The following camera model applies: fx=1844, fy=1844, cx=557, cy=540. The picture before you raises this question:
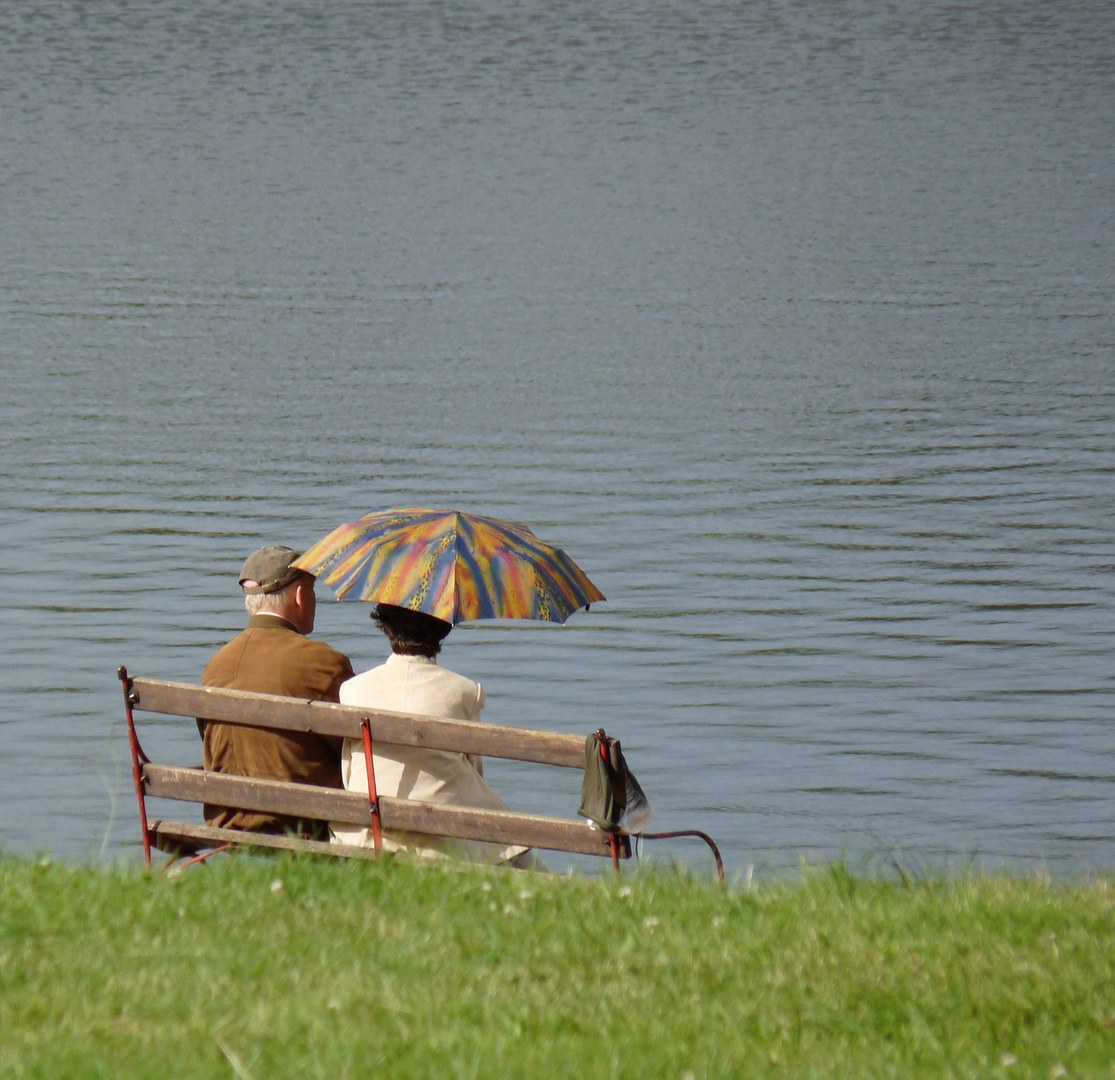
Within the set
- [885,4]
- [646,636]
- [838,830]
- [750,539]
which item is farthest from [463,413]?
[885,4]

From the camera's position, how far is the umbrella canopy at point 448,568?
5965mm

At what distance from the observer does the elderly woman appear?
18.7 feet

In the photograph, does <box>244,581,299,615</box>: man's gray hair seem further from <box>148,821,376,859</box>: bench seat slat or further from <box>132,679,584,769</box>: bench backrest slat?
<box>148,821,376,859</box>: bench seat slat

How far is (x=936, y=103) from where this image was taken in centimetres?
4594

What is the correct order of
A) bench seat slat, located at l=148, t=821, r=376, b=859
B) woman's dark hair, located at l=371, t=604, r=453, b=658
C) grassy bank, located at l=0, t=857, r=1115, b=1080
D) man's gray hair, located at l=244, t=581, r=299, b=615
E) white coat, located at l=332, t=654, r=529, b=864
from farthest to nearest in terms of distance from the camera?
man's gray hair, located at l=244, t=581, r=299, b=615
woman's dark hair, located at l=371, t=604, r=453, b=658
white coat, located at l=332, t=654, r=529, b=864
bench seat slat, located at l=148, t=821, r=376, b=859
grassy bank, located at l=0, t=857, r=1115, b=1080

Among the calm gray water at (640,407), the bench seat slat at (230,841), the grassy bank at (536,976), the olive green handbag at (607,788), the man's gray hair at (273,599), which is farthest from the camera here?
the calm gray water at (640,407)

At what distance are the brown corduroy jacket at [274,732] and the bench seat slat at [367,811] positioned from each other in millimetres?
260

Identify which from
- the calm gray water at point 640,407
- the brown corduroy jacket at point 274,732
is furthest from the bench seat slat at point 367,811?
the calm gray water at point 640,407

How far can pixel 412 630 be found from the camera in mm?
5930

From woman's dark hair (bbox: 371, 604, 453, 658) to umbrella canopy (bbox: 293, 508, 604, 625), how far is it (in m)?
0.05

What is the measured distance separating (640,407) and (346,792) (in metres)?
14.5

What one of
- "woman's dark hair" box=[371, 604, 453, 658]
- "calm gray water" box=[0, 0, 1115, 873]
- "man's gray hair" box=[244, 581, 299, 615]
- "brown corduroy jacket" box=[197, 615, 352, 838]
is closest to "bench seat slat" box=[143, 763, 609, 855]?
"brown corduroy jacket" box=[197, 615, 352, 838]

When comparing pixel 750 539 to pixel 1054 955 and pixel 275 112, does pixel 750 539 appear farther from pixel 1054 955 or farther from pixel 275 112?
pixel 275 112

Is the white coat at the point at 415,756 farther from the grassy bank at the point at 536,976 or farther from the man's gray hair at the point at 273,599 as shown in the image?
the man's gray hair at the point at 273,599
